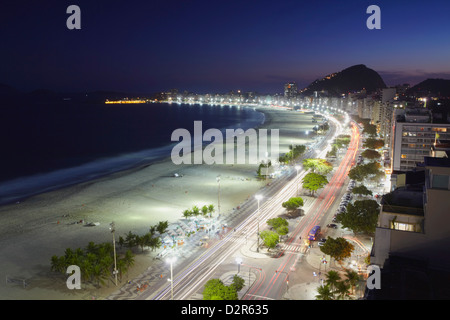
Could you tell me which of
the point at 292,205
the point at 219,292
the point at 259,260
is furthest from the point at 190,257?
the point at 292,205

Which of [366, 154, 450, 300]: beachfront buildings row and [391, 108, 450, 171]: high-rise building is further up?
[391, 108, 450, 171]: high-rise building

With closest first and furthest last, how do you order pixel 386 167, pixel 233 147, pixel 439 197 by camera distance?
1. pixel 439 197
2. pixel 386 167
3. pixel 233 147

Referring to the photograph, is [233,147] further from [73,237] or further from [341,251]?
[341,251]

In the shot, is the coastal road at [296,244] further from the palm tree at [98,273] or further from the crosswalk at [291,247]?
the palm tree at [98,273]

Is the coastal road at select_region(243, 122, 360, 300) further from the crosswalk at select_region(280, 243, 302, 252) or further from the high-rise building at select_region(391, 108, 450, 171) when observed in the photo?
the high-rise building at select_region(391, 108, 450, 171)

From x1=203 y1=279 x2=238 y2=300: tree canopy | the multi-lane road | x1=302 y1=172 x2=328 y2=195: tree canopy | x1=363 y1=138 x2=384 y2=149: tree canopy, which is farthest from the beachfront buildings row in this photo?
x1=363 y1=138 x2=384 y2=149: tree canopy

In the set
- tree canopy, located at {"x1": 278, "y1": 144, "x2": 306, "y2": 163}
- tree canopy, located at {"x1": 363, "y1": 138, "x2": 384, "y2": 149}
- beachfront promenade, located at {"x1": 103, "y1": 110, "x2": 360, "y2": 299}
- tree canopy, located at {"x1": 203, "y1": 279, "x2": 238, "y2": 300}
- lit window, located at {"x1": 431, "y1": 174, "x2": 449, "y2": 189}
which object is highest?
lit window, located at {"x1": 431, "y1": 174, "x2": 449, "y2": 189}
